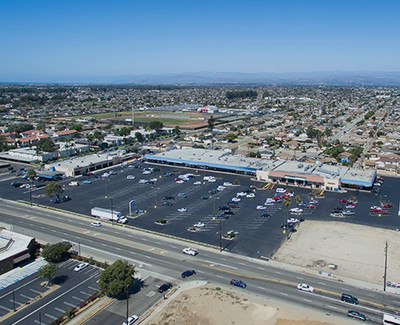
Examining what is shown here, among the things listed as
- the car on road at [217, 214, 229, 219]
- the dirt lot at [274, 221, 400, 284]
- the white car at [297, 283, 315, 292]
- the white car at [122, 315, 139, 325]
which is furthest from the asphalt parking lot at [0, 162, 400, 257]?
the white car at [122, 315, 139, 325]

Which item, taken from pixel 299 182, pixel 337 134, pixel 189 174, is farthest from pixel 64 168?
pixel 337 134

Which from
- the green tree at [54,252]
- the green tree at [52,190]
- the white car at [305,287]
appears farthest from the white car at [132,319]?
the green tree at [52,190]

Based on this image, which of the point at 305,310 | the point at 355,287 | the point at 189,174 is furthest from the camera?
the point at 189,174

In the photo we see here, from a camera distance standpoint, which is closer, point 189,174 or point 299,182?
point 299,182

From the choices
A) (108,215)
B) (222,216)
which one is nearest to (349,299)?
(222,216)

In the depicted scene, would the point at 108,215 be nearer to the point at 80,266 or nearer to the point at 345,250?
the point at 80,266

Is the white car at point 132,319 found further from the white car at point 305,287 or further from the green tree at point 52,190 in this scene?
the green tree at point 52,190

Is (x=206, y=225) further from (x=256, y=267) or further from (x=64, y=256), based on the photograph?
(x=64, y=256)
